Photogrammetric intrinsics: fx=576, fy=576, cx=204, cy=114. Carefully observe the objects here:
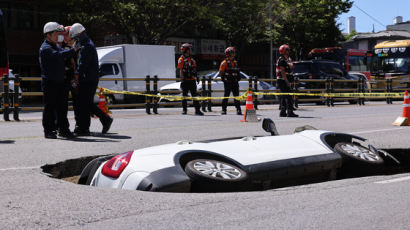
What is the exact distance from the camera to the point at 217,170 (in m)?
4.99

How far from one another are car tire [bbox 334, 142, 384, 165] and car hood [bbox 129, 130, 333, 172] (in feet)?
0.88

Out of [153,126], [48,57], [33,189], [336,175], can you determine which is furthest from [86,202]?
[153,126]

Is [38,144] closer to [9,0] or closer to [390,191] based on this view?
[390,191]

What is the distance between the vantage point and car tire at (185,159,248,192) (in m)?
4.86

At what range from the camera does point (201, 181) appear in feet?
15.9

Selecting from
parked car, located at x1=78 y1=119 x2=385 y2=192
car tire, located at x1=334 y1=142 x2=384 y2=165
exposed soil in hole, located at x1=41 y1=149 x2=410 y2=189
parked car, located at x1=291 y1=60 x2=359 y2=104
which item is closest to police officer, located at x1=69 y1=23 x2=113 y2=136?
exposed soil in hole, located at x1=41 y1=149 x2=410 y2=189

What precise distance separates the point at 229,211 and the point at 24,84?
30.0 meters

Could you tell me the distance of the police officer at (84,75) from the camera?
9469 millimetres

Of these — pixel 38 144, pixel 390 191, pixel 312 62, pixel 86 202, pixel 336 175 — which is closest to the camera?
→ pixel 86 202

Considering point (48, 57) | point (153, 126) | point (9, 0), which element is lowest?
point (153, 126)

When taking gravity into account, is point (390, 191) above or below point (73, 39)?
below

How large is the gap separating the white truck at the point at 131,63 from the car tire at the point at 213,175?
18.9 meters

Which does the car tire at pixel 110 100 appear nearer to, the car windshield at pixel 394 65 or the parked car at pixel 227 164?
the parked car at pixel 227 164

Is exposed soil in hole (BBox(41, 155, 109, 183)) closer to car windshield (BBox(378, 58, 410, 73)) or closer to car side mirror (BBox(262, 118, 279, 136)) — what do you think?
car side mirror (BBox(262, 118, 279, 136))
